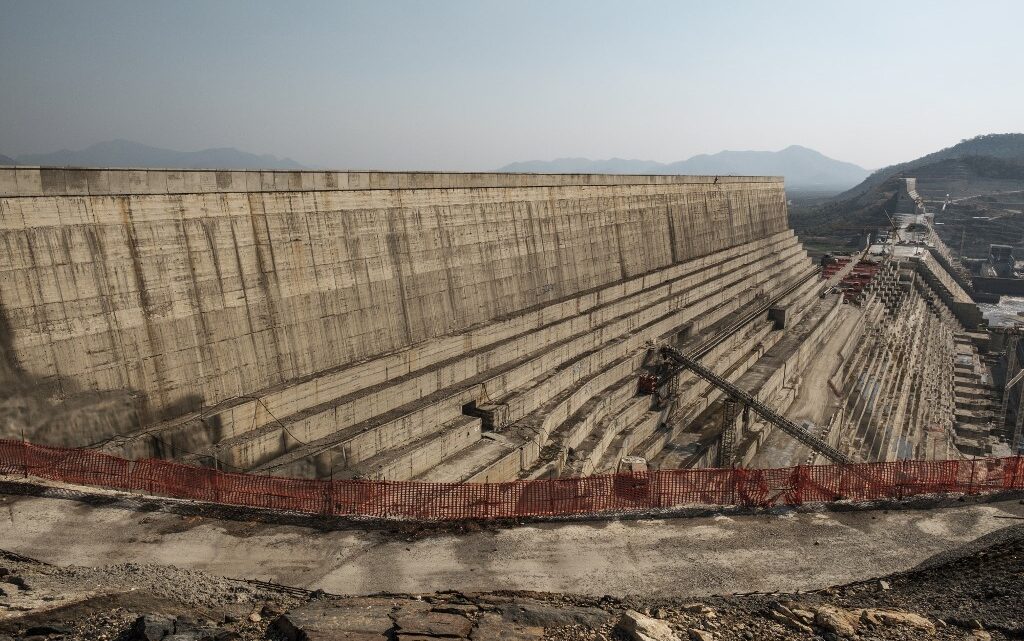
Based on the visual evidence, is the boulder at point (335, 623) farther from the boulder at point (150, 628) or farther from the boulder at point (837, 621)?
the boulder at point (837, 621)

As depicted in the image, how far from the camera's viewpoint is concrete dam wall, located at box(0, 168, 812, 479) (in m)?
13.6

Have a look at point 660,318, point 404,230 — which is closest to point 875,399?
point 660,318

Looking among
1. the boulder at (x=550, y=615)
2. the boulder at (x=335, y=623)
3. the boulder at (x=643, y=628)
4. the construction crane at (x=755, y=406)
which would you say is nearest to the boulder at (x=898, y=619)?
the boulder at (x=643, y=628)

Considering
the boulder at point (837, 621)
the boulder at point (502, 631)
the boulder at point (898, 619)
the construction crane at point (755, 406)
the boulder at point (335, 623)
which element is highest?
the boulder at point (335, 623)

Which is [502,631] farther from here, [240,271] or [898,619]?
[240,271]

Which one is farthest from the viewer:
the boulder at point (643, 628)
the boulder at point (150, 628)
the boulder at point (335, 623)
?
the boulder at point (643, 628)

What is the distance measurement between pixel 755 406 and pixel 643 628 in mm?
23231

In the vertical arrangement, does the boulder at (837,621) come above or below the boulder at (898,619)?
above

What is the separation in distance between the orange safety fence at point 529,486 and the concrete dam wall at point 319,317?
1.32 metres

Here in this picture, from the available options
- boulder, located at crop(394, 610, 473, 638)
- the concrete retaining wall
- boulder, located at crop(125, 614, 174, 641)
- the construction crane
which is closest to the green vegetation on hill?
the construction crane

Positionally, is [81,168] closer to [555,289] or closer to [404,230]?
[404,230]

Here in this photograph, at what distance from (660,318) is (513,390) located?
47.9 ft

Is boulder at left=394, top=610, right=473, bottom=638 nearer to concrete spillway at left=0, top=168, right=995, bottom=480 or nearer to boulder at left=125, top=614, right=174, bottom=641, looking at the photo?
boulder at left=125, top=614, right=174, bottom=641

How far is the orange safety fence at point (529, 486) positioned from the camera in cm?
1229
